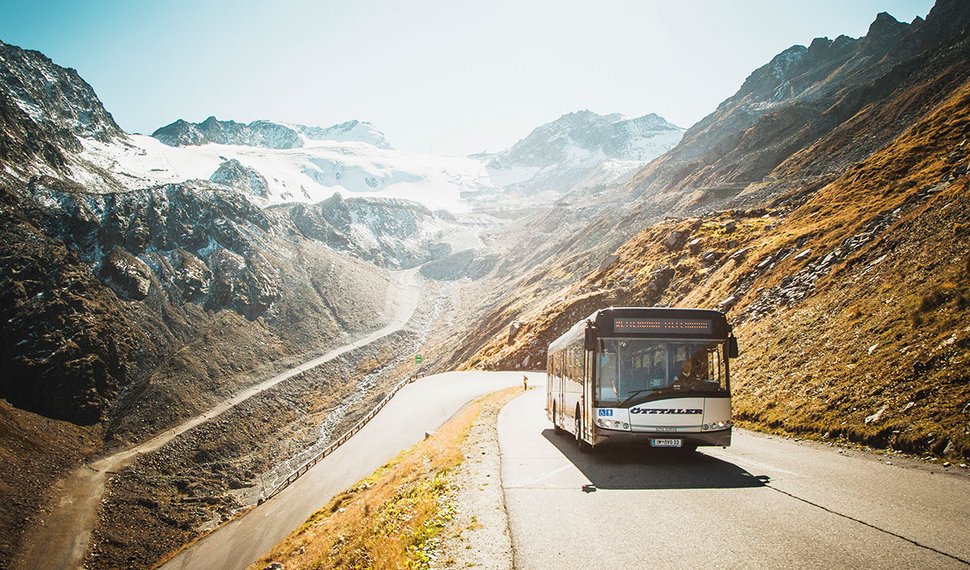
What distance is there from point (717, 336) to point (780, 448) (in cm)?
456

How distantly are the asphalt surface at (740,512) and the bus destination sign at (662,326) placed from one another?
3290mm

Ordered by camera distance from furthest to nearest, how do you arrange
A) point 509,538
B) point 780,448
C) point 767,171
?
point 767,171
point 780,448
point 509,538

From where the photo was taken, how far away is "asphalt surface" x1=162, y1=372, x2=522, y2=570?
32.1 m

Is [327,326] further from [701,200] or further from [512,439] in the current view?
[512,439]

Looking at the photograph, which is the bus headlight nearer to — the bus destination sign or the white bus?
the white bus

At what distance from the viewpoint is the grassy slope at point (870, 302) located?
41.4 ft

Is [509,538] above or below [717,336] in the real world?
below

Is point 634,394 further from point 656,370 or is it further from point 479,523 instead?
point 479,523

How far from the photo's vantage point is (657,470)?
1117cm

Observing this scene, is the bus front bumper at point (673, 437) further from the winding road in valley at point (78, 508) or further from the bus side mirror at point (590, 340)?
the winding road in valley at point (78, 508)

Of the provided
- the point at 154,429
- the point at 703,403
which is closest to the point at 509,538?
the point at 703,403

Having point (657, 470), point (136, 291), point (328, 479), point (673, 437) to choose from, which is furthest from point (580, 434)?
point (136, 291)

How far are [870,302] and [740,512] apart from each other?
1632 centimetres

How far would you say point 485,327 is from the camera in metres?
91.5
